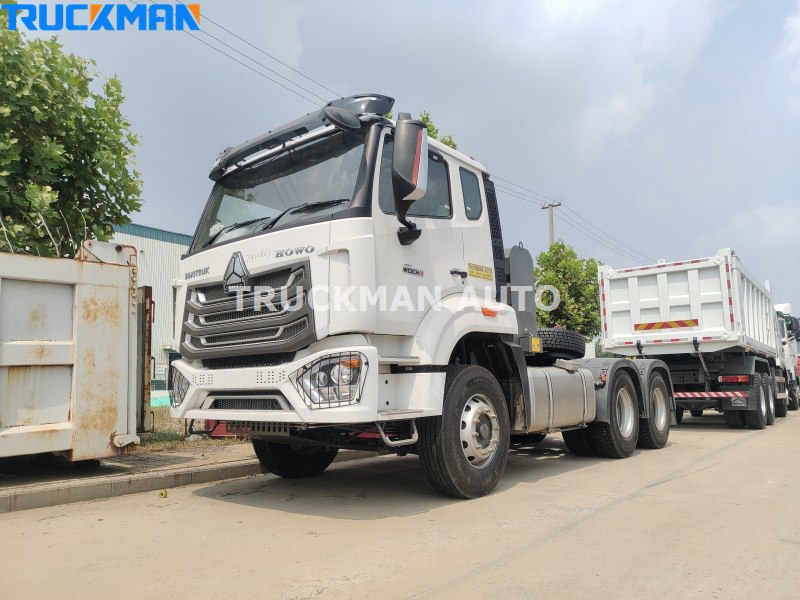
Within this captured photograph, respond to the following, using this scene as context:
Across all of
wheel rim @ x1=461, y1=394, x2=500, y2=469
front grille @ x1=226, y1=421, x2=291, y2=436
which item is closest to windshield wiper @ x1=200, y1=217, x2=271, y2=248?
front grille @ x1=226, y1=421, x2=291, y2=436

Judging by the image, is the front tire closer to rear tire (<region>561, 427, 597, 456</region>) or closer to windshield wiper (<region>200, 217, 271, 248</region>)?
windshield wiper (<region>200, 217, 271, 248</region>)

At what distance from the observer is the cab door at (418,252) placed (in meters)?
4.67

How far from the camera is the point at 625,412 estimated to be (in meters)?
8.23

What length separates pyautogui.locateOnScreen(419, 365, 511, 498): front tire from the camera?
4949mm

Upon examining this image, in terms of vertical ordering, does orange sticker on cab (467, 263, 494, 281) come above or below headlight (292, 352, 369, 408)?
above

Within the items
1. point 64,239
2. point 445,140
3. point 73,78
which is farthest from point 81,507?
point 445,140

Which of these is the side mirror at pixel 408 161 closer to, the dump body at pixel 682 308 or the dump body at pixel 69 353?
the dump body at pixel 69 353

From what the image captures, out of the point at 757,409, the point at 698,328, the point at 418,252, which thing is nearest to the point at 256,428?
the point at 418,252

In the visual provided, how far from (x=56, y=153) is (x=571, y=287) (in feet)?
54.3

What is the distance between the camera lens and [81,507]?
5074mm

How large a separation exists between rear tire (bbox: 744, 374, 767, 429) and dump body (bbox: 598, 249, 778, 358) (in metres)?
0.66

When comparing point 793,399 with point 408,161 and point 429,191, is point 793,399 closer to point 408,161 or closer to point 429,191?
point 429,191

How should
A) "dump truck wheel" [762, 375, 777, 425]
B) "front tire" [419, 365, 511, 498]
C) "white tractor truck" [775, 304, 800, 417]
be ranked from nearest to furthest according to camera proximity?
"front tire" [419, 365, 511, 498] < "dump truck wheel" [762, 375, 777, 425] < "white tractor truck" [775, 304, 800, 417]

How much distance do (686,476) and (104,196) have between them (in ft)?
23.2
